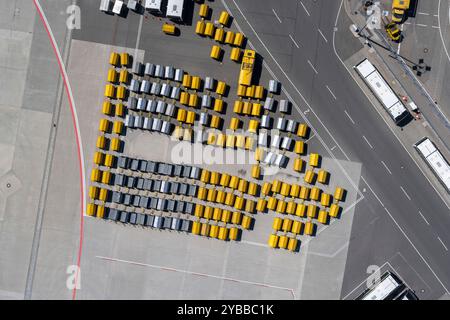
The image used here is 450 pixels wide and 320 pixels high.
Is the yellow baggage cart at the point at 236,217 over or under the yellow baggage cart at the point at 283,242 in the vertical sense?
over

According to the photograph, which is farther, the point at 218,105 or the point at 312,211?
the point at 218,105

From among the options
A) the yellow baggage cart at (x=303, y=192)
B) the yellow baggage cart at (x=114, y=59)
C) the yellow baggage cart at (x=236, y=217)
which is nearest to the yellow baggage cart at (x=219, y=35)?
the yellow baggage cart at (x=114, y=59)

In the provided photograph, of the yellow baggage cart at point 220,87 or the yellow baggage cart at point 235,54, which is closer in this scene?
the yellow baggage cart at point 235,54

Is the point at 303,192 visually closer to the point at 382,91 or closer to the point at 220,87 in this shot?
the point at 382,91

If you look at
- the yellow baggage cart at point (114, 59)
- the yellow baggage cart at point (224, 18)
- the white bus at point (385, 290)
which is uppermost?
the yellow baggage cart at point (224, 18)

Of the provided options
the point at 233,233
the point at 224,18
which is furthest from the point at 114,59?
the point at 233,233

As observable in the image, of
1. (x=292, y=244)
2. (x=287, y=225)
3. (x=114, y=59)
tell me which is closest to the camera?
(x=292, y=244)

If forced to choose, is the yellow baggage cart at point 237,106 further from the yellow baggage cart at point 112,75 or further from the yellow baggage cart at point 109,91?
the yellow baggage cart at point 112,75

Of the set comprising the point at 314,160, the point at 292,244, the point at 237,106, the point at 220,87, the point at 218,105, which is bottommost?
the point at 292,244
